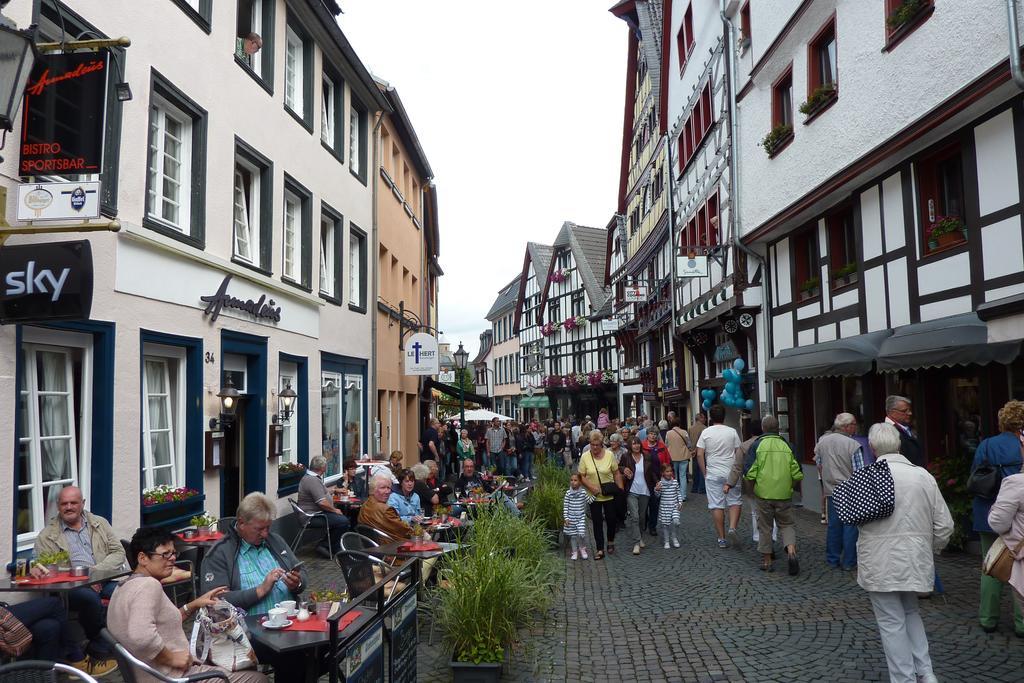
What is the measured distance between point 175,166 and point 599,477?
20.2ft

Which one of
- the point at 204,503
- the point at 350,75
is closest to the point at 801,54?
the point at 350,75

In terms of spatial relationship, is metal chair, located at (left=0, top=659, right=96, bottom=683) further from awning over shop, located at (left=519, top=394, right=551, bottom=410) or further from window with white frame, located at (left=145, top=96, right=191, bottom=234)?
awning over shop, located at (left=519, top=394, right=551, bottom=410)

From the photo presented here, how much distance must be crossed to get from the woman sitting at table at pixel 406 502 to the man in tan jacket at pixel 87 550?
2.81 m

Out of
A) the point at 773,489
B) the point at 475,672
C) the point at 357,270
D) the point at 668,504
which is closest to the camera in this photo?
the point at 475,672

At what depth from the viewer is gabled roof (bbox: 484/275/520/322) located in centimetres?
6712

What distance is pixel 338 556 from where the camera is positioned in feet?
19.9

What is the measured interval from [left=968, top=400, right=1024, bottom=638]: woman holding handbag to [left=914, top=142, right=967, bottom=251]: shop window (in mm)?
→ 3821

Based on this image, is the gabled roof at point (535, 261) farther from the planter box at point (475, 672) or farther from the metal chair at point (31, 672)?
the metal chair at point (31, 672)

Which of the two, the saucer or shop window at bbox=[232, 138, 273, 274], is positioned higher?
shop window at bbox=[232, 138, 273, 274]

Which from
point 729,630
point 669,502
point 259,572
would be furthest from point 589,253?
point 259,572

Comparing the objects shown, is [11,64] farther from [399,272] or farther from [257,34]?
[399,272]

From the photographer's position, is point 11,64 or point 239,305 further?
point 239,305

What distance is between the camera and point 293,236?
13320mm

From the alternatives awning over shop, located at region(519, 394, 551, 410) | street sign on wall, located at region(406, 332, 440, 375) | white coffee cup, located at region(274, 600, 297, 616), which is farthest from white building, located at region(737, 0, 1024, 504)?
awning over shop, located at region(519, 394, 551, 410)
